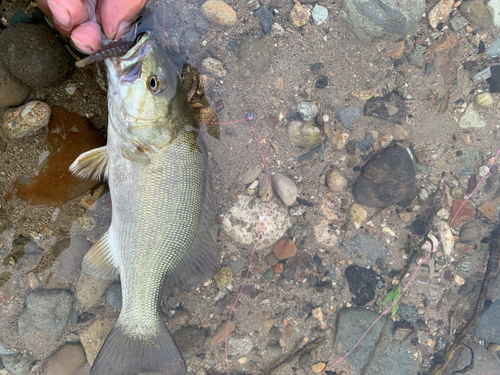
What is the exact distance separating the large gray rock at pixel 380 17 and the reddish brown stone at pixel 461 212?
181 cm

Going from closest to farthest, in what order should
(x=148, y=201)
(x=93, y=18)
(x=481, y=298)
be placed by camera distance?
(x=93, y=18) < (x=148, y=201) < (x=481, y=298)

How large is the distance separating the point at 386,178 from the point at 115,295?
107 inches

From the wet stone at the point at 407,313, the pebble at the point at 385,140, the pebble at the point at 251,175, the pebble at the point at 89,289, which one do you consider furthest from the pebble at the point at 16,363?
the pebble at the point at 385,140

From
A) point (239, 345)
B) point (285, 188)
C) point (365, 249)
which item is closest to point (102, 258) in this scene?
Answer: point (239, 345)

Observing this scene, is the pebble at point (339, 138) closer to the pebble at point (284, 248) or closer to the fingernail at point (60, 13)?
the pebble at point (284, 248)

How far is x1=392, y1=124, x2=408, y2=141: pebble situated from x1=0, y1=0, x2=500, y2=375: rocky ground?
0.07ft

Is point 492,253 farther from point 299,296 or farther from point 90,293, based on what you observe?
point 90,293

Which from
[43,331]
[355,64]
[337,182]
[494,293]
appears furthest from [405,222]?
[43,331]

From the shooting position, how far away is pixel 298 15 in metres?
2.54

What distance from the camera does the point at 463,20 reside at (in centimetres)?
271

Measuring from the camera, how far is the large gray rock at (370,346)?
2.82 metres

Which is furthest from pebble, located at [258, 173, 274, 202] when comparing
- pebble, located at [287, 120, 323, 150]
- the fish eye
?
the fish eye

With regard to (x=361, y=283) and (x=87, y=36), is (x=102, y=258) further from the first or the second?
(x=361, y=283)

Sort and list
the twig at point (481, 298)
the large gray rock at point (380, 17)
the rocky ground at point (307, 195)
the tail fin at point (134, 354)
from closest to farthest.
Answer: the tail fin at point (134, 354) → the rocky ground at point (307, 195) → the large gray rock at point (380, 17) → the twig at point (481, 298)
